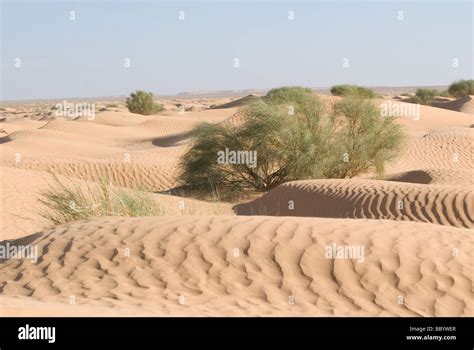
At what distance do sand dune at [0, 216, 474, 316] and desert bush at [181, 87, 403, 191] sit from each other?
415 inches

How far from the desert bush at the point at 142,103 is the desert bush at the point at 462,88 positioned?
25.2 metres

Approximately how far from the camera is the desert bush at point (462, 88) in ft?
204

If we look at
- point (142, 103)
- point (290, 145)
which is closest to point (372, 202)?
point (290, 145)

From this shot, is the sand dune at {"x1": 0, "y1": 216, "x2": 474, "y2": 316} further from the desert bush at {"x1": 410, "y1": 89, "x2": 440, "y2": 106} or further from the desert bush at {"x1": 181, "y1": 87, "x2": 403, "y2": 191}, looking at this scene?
the desert bush at {"x1": 410, "y1": 89, "x2": 440, "y2": 106}

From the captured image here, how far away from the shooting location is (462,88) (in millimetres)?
63219

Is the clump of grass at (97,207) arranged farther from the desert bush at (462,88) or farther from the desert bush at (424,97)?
the desert bush at (462,88)

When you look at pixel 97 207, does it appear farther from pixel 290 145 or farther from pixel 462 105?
pixel 462 105

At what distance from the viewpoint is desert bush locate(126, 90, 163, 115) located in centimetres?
5734

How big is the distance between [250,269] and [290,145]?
1219 centimetres

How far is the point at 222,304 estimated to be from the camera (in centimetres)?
693

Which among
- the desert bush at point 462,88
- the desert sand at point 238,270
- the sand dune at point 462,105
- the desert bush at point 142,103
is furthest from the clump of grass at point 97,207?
the desert bush at point 462,88
